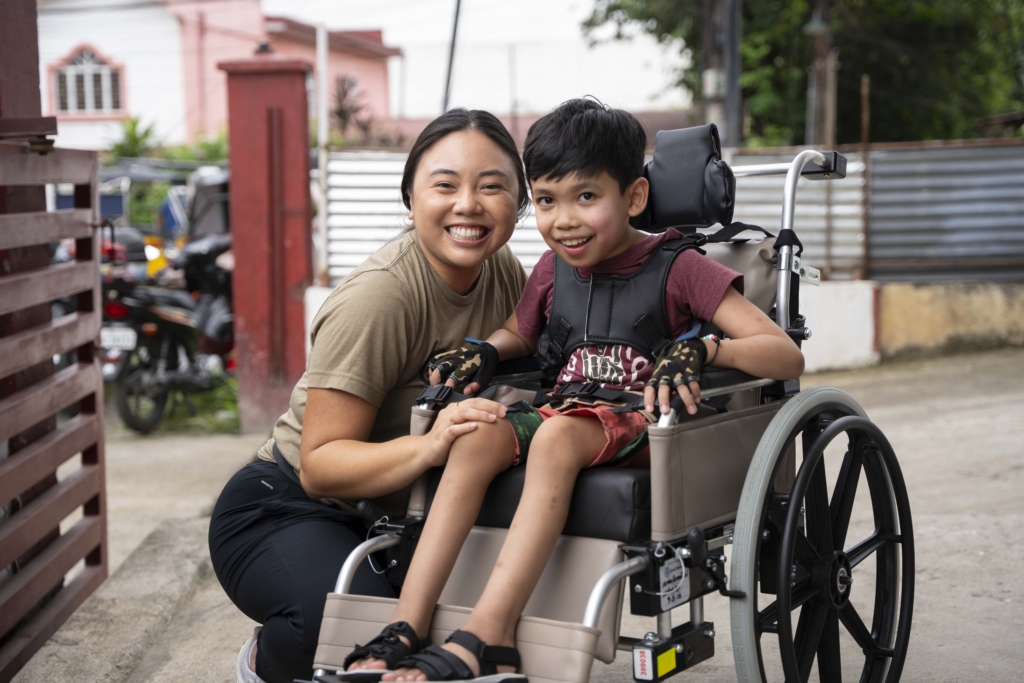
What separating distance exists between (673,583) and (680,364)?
0.45m

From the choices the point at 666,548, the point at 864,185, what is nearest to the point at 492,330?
the point at 666,548

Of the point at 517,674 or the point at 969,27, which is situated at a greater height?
the point at 969,27

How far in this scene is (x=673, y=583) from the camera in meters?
2.07

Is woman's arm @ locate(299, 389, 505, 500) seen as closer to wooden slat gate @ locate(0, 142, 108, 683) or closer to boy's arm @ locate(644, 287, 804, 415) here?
boy's arm @ locate(644, 287, 804, 415)

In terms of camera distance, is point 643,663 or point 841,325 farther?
point 841,325

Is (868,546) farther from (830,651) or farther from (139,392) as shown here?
(139,392)

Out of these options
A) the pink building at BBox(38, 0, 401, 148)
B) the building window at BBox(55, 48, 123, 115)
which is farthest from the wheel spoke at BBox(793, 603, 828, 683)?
the building window at BBox(55, 48, 123, 115)

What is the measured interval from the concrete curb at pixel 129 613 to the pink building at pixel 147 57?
69.3ft

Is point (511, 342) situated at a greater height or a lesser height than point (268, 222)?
lesser

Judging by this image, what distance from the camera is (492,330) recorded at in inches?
109

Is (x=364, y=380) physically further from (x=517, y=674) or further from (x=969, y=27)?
(x=969, y=27)

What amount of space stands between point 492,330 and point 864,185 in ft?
19.6

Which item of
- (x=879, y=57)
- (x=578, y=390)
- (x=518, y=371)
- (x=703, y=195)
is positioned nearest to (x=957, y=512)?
(x=703, y=195)

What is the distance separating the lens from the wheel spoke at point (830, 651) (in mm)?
2480
